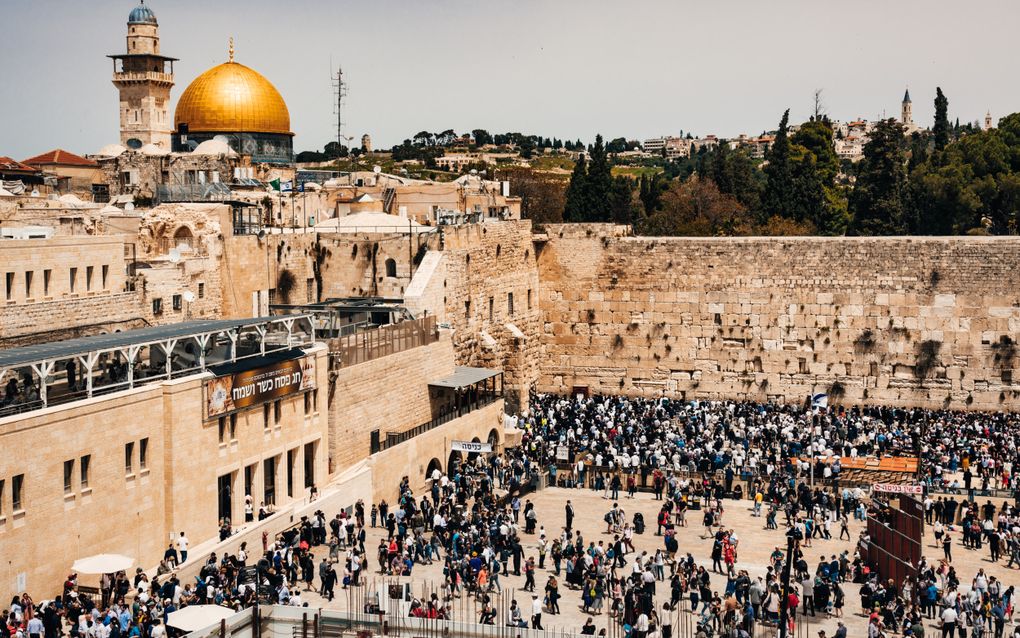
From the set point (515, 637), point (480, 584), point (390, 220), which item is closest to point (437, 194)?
point (390, 220)

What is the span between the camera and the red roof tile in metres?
45.3

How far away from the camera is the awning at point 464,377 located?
30.7 metres

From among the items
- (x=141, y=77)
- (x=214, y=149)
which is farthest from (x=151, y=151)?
(x=141, y=77)

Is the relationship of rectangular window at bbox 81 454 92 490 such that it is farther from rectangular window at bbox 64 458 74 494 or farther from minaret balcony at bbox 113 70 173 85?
minaret balcony at bbox 113 70 173 85

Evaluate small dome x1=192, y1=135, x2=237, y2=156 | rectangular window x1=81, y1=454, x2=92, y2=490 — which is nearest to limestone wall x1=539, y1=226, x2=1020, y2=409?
small dome x1=192, y1=135, x2=237, y2=156

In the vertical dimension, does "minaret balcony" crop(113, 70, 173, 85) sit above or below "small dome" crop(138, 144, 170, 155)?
above

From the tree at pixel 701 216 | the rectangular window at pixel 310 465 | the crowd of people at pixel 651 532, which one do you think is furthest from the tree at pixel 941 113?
the rectangular window at pixel 310 465

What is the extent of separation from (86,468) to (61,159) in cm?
3010

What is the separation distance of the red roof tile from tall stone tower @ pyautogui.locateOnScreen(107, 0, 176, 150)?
11.3 ft

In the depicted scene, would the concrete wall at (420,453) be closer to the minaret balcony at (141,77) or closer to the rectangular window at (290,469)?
the rectangular window at (290,469)

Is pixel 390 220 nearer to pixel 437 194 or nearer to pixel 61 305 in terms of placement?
pixel 437 194

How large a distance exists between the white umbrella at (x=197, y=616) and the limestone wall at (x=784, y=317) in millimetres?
21852

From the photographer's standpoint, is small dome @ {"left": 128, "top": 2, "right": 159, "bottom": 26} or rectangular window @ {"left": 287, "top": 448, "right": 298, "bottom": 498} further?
small dome @ {"left": 128, "top": 2, "right": 159, "bottom": 26}

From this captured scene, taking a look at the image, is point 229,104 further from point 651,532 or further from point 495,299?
point 651,532
